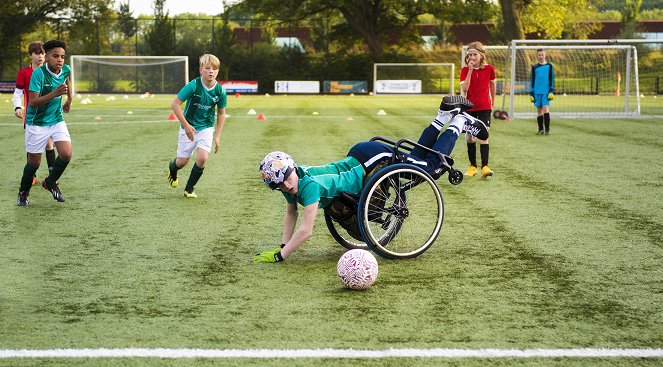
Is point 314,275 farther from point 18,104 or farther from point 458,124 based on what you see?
point 18,104

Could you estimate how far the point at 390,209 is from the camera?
699cm

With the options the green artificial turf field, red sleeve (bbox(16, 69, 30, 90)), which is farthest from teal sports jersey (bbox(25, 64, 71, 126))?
red sleeve (bbox(16, 69, 30, 90))

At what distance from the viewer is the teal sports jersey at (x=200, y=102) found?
995 cm

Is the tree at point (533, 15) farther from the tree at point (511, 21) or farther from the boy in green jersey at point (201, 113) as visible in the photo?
the boy in green jersey at point (201, 113)

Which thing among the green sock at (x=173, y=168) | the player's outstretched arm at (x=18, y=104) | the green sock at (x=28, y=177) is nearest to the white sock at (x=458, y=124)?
the green sock at (x=173, y=168)

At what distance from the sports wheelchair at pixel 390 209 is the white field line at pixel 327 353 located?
2011mm

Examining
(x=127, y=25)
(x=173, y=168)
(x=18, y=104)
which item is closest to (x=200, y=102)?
(x=173, y=168)

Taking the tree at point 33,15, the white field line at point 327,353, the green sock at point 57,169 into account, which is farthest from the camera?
the tree at point 33,15

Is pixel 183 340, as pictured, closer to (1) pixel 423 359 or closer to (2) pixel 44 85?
(1) pixel 423 359

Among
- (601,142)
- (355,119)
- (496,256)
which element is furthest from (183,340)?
(355,119)

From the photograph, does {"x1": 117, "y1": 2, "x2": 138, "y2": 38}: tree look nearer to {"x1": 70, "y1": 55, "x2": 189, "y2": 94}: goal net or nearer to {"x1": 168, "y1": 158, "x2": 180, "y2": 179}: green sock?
{"x1": 70, "y1": 55, "x2": 189, "y2": 94}: goal net

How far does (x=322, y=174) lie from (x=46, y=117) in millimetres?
4362

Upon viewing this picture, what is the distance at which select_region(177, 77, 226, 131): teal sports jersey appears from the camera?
32.7 feet

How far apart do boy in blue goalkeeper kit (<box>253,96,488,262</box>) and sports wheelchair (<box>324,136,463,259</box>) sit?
0.08 m
